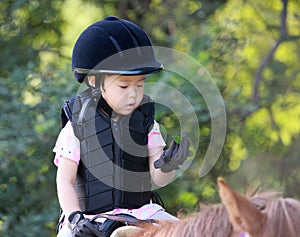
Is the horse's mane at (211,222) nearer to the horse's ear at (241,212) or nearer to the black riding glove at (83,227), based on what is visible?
the horse's ear at (241,212)

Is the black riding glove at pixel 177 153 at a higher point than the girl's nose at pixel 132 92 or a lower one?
lower

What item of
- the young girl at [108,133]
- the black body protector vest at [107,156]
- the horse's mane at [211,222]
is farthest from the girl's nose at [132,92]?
the horse's mane at [211,222]

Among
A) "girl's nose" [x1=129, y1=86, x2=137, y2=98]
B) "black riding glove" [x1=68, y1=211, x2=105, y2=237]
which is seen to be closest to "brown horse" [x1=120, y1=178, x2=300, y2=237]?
"black riding glove" [x1=68, y1=211, x2=105, y2=237]

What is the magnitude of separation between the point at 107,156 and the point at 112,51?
0.47 metres

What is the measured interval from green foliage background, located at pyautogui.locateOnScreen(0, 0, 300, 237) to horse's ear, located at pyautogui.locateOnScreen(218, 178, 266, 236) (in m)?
2.88

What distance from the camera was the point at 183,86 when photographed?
21.6ft

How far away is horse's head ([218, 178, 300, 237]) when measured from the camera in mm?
2299

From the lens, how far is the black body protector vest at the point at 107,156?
3.44 metres

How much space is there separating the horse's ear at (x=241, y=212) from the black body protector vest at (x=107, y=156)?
1.16 meters

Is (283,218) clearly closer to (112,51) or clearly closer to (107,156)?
(107,156)

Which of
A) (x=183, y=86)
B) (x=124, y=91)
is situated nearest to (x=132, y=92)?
(x=124, y=91)

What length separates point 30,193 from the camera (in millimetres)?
6492

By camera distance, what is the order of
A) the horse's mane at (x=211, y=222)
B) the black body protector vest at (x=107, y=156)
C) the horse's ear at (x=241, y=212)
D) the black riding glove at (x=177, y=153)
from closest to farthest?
the horse's ear at (x=241, y=212), the horse's mane at (x=211, y=222), the black riding glove at (x=177, y=153), the black body protector vest at (x=107, y=156)

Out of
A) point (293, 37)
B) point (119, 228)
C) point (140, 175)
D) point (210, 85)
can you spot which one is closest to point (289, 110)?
point (293, 37)
